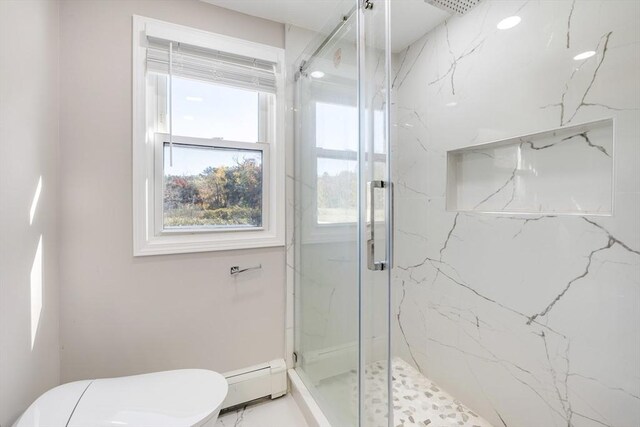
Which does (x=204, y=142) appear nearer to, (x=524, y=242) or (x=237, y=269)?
(x=237, y=269)

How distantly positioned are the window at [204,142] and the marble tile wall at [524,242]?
0.94 metres

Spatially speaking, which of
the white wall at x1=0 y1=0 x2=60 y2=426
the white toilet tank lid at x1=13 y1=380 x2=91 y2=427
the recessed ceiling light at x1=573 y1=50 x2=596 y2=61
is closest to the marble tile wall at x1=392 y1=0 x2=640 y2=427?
the recessed ceiling light at x1=573 y1=50 x2=596 y2=61

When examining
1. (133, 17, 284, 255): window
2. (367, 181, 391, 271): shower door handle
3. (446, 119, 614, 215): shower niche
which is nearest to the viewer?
(367, 181, 391, 271): shower door handle

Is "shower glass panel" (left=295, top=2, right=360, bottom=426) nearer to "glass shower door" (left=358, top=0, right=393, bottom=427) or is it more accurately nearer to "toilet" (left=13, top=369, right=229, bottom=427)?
"glass shower door" (left=358, top=0, right=393, bottom=427)

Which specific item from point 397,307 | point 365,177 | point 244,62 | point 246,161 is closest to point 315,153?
point 246,161

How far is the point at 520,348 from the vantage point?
1.33m

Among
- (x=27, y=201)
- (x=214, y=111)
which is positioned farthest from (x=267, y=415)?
(x=214, y=111)

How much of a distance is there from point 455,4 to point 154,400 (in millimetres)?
2156

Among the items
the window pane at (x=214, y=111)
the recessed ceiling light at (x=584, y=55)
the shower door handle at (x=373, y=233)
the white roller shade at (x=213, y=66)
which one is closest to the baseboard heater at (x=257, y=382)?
the shower door handle at (x=373, y=233)

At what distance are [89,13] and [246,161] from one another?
3.09 feet

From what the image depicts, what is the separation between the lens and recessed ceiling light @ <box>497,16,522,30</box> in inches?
53.0

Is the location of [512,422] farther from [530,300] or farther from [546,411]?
[530,300]

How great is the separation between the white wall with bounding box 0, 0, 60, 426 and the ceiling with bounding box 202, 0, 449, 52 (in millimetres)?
818

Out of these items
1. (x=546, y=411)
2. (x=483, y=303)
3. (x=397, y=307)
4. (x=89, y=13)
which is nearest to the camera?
(x=546, y=411)
